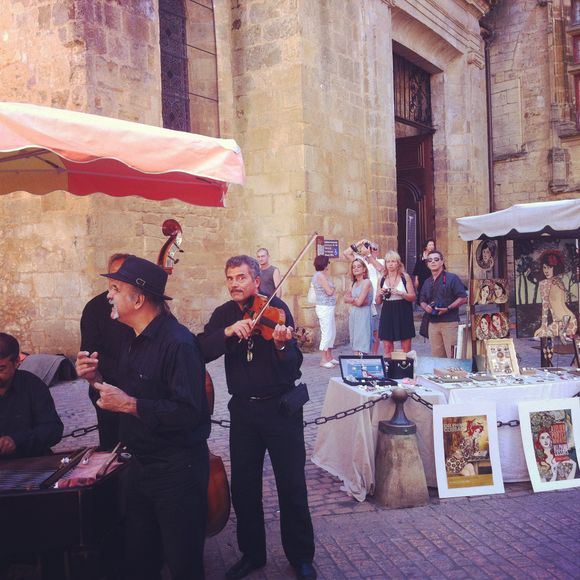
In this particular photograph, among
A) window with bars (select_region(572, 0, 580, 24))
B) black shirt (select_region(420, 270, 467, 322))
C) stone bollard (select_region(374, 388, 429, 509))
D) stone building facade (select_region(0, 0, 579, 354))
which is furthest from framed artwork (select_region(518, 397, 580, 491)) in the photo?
window with bars (select_region(572, 0, 580, 24))

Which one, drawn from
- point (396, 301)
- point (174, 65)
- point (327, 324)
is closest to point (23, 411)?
point (396, 301)

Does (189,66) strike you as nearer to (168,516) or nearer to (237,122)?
(237,122)

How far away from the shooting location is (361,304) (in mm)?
8539

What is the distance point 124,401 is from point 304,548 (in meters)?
1.45

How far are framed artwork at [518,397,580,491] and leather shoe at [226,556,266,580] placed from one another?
2243mm

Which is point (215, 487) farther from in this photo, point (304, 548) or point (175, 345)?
point (175, 345)

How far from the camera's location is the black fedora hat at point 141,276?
277cm

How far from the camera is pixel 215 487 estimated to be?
360 cm

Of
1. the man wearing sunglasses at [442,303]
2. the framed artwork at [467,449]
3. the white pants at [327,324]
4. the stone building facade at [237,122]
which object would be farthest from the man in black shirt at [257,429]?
the stone building facade at [237,122]

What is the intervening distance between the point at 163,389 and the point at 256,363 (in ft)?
2.49

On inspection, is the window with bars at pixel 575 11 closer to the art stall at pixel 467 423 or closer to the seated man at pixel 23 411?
the art stall at pixel 467 423

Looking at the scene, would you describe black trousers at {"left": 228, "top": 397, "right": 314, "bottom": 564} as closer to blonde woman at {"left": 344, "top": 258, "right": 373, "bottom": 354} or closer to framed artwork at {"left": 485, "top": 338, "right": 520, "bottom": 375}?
framed artwork at {"left": 485, "top": 338, "right": 520, "bottom": 375}

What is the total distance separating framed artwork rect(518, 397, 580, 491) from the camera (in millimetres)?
4699

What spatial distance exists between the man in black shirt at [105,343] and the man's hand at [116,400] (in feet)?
5.05
